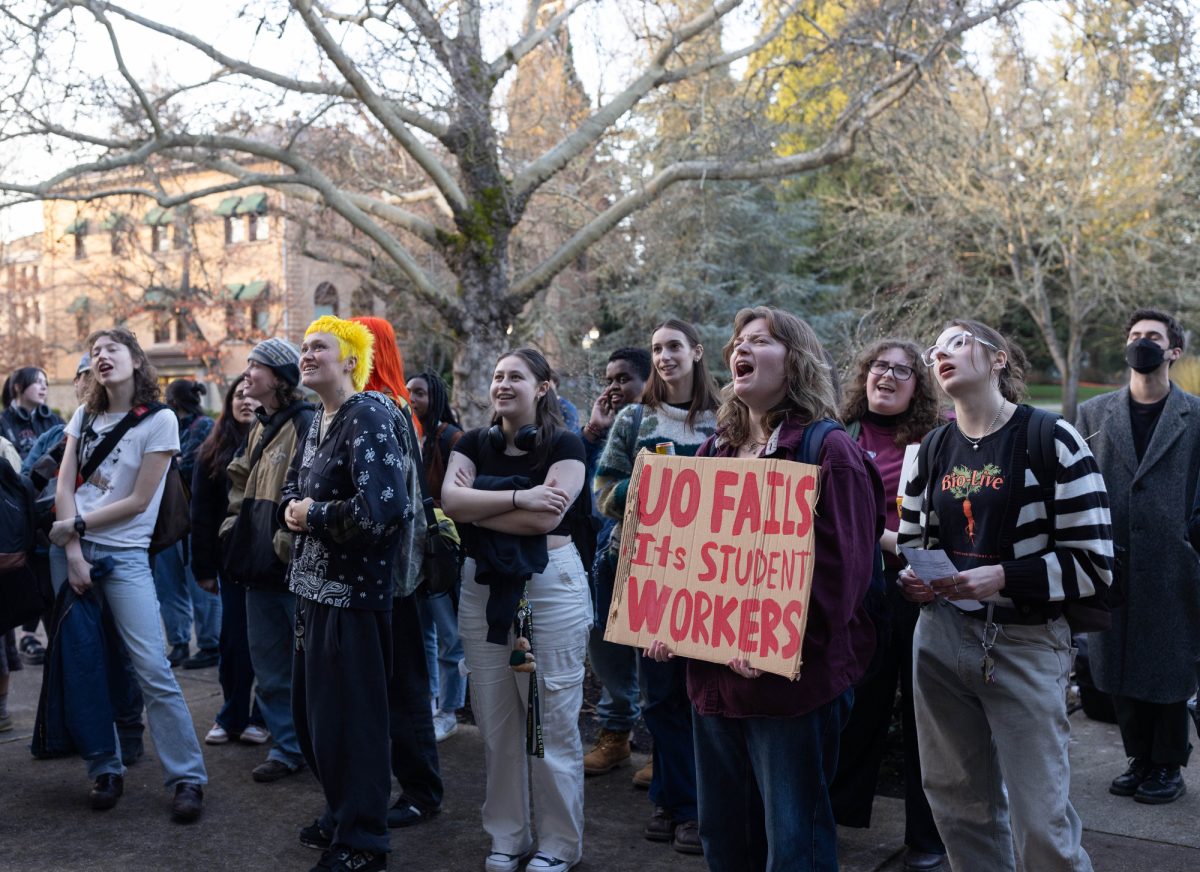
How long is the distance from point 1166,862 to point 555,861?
7.71 ft

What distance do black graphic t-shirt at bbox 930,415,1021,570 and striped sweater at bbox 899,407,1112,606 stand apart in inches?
2.2

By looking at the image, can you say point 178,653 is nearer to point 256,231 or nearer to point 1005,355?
point 1005,355

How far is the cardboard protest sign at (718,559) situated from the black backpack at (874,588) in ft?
0.31

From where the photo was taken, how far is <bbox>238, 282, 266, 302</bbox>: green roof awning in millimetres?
34263

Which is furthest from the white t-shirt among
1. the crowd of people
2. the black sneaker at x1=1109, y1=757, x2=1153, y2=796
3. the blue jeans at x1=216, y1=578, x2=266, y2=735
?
the black sneaker at x1=1109, y1=757, x2=1153, y2=796

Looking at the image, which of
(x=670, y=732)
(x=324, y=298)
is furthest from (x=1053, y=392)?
(x=670, y=732)

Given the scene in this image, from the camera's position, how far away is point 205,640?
8.19 meters

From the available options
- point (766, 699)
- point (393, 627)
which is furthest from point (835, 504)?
point (393, 627)

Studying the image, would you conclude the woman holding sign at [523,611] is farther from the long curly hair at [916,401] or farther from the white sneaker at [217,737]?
the white sneaker at [217,737]

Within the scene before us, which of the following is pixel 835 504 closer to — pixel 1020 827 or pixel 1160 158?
pixel 1020 827

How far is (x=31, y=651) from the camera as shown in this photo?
8328 millimetres

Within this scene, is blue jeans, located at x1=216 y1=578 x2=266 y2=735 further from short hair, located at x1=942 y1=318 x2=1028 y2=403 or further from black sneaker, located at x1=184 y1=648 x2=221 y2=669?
short hair, located at x1=942 y1=318 x2=1028 y2=403

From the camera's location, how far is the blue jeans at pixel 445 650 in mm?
6312

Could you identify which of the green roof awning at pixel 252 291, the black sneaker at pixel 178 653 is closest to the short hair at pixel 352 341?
the black sneaker at pixel 178 653
